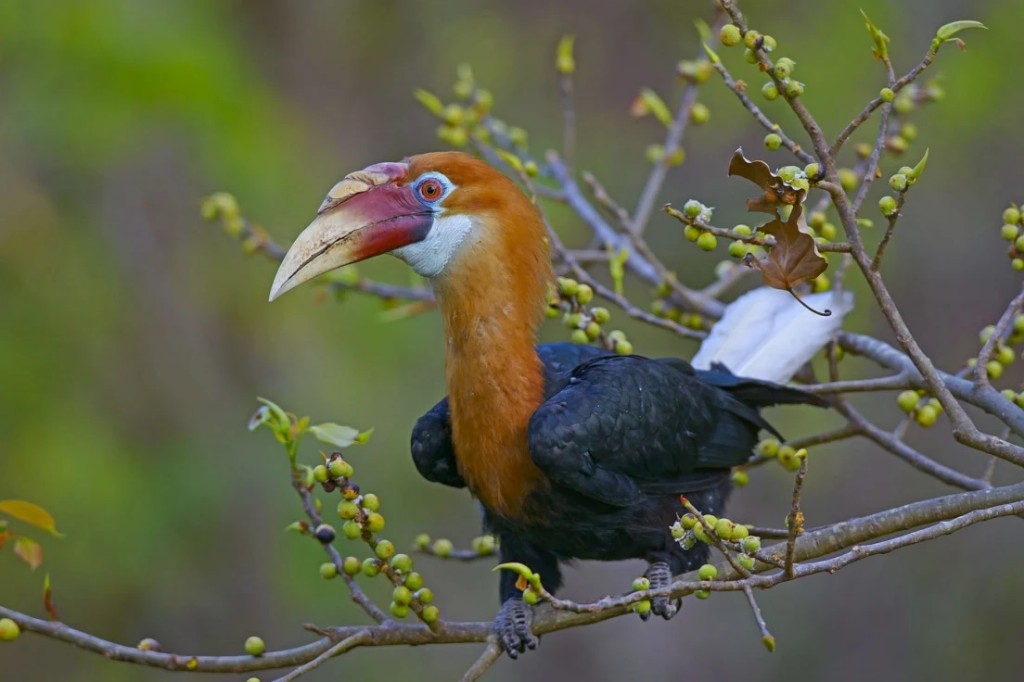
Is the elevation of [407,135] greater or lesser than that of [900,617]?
greater

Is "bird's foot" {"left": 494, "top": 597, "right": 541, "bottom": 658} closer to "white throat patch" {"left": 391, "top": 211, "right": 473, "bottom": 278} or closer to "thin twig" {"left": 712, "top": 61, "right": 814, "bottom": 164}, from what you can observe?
"white throat patch" {"left": 391, "top": 211, "right": 473, "bottom": 278}

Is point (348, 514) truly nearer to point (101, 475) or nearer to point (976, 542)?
point (101, 475)

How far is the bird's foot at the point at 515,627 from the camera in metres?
2.91

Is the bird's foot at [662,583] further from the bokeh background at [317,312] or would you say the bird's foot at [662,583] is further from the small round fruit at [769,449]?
the bokeh background at [317,312]

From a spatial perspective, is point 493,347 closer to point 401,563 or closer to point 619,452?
point 619,452

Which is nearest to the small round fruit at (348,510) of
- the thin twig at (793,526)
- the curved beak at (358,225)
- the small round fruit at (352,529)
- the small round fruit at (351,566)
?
the small round fruit at (352,529)

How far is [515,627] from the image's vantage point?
298cm

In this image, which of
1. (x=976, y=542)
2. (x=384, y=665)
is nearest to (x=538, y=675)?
(x=384, y=665)

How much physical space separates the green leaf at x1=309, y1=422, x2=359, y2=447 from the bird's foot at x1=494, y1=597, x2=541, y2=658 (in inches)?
25.3

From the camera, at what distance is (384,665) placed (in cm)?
671

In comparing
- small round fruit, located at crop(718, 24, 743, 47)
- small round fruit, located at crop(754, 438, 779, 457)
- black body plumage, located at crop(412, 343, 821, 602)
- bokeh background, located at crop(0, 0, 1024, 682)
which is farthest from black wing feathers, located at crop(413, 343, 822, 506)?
bokeh background, located at crop(0, 0, 1024, 682)

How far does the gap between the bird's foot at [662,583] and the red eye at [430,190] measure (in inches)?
39.4

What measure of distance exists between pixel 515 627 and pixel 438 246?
884 mm

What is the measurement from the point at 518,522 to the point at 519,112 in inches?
187
